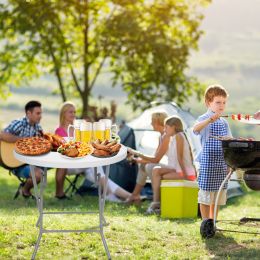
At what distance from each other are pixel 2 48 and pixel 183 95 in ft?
14.7

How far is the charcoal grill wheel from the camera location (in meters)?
6.24

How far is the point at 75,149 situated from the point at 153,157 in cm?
339

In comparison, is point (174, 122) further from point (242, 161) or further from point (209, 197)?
point (242, 161)

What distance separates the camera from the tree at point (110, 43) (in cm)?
1595

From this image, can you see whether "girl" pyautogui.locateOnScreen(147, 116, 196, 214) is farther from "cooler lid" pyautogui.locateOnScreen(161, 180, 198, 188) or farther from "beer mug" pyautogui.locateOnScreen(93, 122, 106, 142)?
"beer mug" pyautogui.locateOnScreen(93, 122, 106, 142)

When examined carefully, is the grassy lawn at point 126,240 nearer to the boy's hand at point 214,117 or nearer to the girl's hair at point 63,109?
the boy's hand at point 214,117

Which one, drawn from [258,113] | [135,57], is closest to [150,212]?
[258,113]

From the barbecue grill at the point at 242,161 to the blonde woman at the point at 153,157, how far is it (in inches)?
88.5

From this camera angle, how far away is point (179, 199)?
7750mm

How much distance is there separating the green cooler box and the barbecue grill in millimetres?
1458

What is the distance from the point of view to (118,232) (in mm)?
6344

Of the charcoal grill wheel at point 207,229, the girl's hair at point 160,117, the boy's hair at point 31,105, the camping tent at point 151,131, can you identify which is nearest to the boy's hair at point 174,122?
the girl's hair at point 160,117

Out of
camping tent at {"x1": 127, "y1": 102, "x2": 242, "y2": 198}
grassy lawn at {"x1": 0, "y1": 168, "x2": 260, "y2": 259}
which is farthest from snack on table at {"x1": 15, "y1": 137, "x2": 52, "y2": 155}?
camping tent at {"x1": 127, "y1": 102, "x2": 242, "y2": 198}

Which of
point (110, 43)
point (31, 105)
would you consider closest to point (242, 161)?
point (31, 105)
